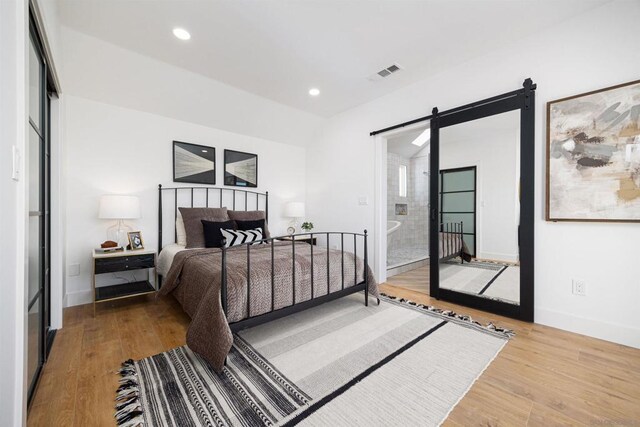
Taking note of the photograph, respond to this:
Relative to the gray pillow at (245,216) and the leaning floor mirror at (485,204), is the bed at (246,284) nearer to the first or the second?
the gray pillow at (245,216)

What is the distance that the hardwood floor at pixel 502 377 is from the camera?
1.32 meters

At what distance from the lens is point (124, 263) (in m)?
2.72

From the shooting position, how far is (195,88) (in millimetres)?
3209

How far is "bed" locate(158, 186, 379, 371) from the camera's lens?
1743 millimetres

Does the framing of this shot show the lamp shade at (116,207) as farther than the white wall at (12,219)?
Yes

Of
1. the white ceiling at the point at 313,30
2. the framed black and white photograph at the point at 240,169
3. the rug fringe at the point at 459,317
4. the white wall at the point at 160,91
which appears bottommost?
the rug fringe at the point at 459,317

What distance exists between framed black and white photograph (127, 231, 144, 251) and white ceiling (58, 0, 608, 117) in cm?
195

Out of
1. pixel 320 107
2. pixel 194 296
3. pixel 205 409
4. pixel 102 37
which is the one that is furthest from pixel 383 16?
pixel 205 409

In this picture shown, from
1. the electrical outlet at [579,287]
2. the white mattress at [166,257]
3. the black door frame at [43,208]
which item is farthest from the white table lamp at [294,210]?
the electrical outlet at [579,287]

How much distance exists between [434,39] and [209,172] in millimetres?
3209

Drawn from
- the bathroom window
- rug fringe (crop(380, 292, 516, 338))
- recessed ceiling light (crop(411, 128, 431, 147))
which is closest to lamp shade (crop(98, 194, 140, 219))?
rug fringe (crop(380, 292, 516, 338))

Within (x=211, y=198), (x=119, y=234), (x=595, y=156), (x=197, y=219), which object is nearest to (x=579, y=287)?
(x=595, y=156)

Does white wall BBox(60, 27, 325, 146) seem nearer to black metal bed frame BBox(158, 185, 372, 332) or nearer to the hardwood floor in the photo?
black metal bed frame BBox(158, 185, 372, 332)

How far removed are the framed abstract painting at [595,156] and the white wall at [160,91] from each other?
10.7ft
